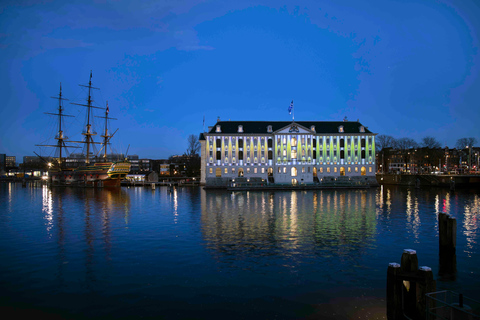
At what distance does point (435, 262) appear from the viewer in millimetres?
17969

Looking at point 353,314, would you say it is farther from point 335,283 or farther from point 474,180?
point 474,180

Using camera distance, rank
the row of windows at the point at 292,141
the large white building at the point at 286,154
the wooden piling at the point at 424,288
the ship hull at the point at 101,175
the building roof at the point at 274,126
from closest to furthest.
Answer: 1. the wooden piling at the point at 424,288
2. the large white building at the point at 286,154
3. the row of windows at the point at 292,141
4. the building roof at the point at 274,126
5. the ship hull at the point at 101,175

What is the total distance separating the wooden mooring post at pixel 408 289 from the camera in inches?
408

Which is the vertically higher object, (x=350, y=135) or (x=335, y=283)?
(x=350, y=135)

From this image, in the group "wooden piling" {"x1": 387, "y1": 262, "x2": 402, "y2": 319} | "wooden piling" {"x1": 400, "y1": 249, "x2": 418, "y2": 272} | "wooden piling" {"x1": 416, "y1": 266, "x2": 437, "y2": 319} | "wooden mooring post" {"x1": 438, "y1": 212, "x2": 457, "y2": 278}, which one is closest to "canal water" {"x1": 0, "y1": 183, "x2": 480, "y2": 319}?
"wooden mooring post" {"x1": 438, "y1": 212, "x2": 457, "y2": 278}

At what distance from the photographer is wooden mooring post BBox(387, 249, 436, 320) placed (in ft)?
34.0

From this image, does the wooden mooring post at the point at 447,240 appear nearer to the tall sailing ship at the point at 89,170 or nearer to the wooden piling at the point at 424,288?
the wooden piling at the point at 424,288

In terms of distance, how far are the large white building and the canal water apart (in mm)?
59960

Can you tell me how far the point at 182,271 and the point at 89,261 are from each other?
5.75 metres

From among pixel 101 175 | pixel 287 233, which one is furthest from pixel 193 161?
pixel 287 233

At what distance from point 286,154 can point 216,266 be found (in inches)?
3004

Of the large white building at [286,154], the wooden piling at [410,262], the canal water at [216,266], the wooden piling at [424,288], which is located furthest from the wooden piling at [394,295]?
the large white building at [286,154]

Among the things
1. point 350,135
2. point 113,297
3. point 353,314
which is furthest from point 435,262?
point 350,135

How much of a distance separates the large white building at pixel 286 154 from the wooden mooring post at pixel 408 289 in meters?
78.9
